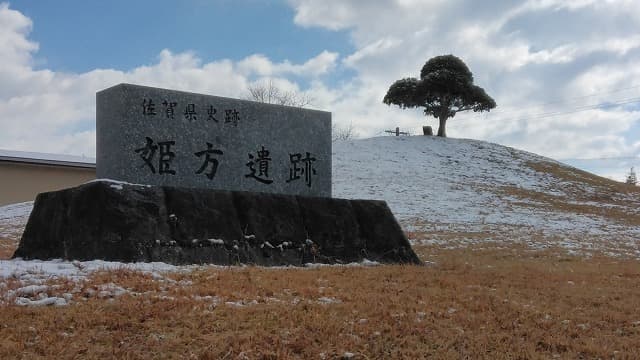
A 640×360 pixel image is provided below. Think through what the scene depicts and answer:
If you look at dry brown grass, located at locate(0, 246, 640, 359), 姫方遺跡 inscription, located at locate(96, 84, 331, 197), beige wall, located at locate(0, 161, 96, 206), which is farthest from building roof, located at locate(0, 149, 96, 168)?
dry brown grass, located at locate(0, 246, 640, 359)

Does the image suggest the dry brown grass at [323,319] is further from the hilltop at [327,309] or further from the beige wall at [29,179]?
the beige wall at [29,179]

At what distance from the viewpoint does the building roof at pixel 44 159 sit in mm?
25953

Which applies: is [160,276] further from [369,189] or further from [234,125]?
[369,189]

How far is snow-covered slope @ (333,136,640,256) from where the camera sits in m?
18.5

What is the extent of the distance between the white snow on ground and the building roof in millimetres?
2253

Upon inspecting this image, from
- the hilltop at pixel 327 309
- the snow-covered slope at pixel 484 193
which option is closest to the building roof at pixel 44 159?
the snow-covered slope at pixel 484 193

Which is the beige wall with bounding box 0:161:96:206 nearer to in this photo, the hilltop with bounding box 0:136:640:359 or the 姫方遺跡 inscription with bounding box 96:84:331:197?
the hilltop with bounding box 0:136:640:359

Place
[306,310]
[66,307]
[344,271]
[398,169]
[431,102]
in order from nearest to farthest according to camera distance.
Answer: [66,307] → [306,310] → [344,271] → [398,169] → [431,102]

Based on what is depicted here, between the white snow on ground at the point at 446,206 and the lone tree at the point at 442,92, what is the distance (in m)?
2.85

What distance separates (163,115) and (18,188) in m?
21.4

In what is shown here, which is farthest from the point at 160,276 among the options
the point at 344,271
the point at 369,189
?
the point at 369,189

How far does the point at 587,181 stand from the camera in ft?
116

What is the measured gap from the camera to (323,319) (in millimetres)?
5070

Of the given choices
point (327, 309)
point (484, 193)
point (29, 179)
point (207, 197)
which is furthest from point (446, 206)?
point (327, 309)
